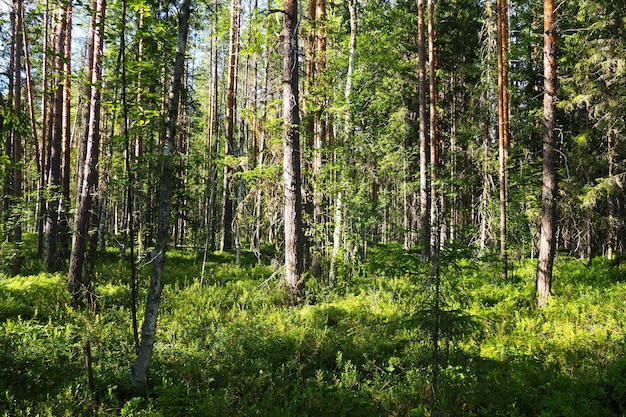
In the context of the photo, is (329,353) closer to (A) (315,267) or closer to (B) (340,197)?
(A) (315,267)

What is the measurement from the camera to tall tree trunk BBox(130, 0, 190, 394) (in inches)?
201

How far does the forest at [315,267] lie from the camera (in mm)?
5121

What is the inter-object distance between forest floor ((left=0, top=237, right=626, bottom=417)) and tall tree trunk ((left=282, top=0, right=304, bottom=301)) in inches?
48.1

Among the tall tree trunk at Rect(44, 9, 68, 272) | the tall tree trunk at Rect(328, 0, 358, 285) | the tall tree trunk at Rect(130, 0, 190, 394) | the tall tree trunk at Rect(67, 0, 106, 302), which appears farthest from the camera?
the tall tree trunk at Rect(44, 9, 68, 272)

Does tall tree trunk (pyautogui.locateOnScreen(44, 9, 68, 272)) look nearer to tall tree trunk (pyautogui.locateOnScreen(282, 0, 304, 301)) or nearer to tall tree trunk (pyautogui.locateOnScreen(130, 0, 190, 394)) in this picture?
tall tree trunk (pyautogui.locateOnScreen(282, 0, 304, 301))

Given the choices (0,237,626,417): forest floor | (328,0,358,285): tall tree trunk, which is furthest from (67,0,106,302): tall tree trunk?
(328,0,358,285): tall tree trunk

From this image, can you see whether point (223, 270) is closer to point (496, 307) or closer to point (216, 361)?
point (216, 361)

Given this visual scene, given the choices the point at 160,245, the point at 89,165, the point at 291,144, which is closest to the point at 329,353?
the point at 160,245

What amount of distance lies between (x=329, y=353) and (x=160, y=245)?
11.2 feet

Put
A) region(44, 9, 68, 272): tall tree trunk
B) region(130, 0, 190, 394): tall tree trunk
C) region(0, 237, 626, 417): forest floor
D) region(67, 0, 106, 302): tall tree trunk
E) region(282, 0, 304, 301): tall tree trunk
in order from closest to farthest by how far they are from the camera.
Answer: region(0, 237, 626, 417): forest floor → region(130, 0, 190, 394): tall tree trunk → region(282, 0, 304, 301): tall tree trunk → region(67, 0, 106, 302): tall tree trunk → region(44, 9, 68, 272): tall tree trunk

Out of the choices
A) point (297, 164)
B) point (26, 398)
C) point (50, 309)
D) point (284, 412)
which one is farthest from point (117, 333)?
point (297, 164)

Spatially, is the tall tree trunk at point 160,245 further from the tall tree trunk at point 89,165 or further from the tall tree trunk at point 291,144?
the tall tree trunk at point 89,165

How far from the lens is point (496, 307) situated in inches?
381

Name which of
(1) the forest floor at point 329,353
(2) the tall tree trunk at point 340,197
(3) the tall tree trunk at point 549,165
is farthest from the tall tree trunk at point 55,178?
(3) the tall tree trunk at point 549,165
